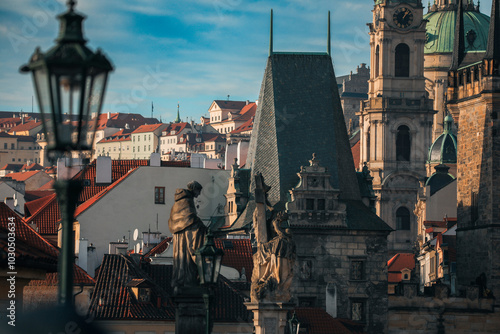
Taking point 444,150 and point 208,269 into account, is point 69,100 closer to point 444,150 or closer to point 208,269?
point 208,269

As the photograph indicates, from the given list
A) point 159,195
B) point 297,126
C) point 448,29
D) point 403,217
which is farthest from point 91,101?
point 448,29

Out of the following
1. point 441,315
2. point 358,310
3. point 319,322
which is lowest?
point 441,315

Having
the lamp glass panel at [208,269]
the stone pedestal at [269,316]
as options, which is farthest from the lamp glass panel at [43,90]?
the stone pedestal at [269,316]

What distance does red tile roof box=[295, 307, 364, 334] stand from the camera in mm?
48344

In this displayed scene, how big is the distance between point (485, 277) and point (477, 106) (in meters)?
7.22

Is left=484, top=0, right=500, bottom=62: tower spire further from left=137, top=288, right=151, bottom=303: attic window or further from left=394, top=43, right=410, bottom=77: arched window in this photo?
left=394, top=43, right=410, bottom=77: arched window

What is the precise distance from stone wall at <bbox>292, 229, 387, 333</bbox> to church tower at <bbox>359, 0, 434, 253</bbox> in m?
46.5

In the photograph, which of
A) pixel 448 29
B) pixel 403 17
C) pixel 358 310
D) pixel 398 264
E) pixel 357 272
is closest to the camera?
pixel 358 310

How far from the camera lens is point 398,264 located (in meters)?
90.8

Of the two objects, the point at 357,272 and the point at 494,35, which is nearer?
the point at 357,272

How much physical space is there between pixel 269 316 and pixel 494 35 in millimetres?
30692

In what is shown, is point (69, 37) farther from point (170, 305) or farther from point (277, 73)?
point (277, 73)

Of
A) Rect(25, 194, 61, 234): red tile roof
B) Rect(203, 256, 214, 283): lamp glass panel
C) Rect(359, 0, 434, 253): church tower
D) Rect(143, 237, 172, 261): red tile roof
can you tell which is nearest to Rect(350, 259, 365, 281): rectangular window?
Rect(143, 237, 172, 261): red tile roof

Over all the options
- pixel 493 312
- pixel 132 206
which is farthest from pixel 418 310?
pixel 132 206
